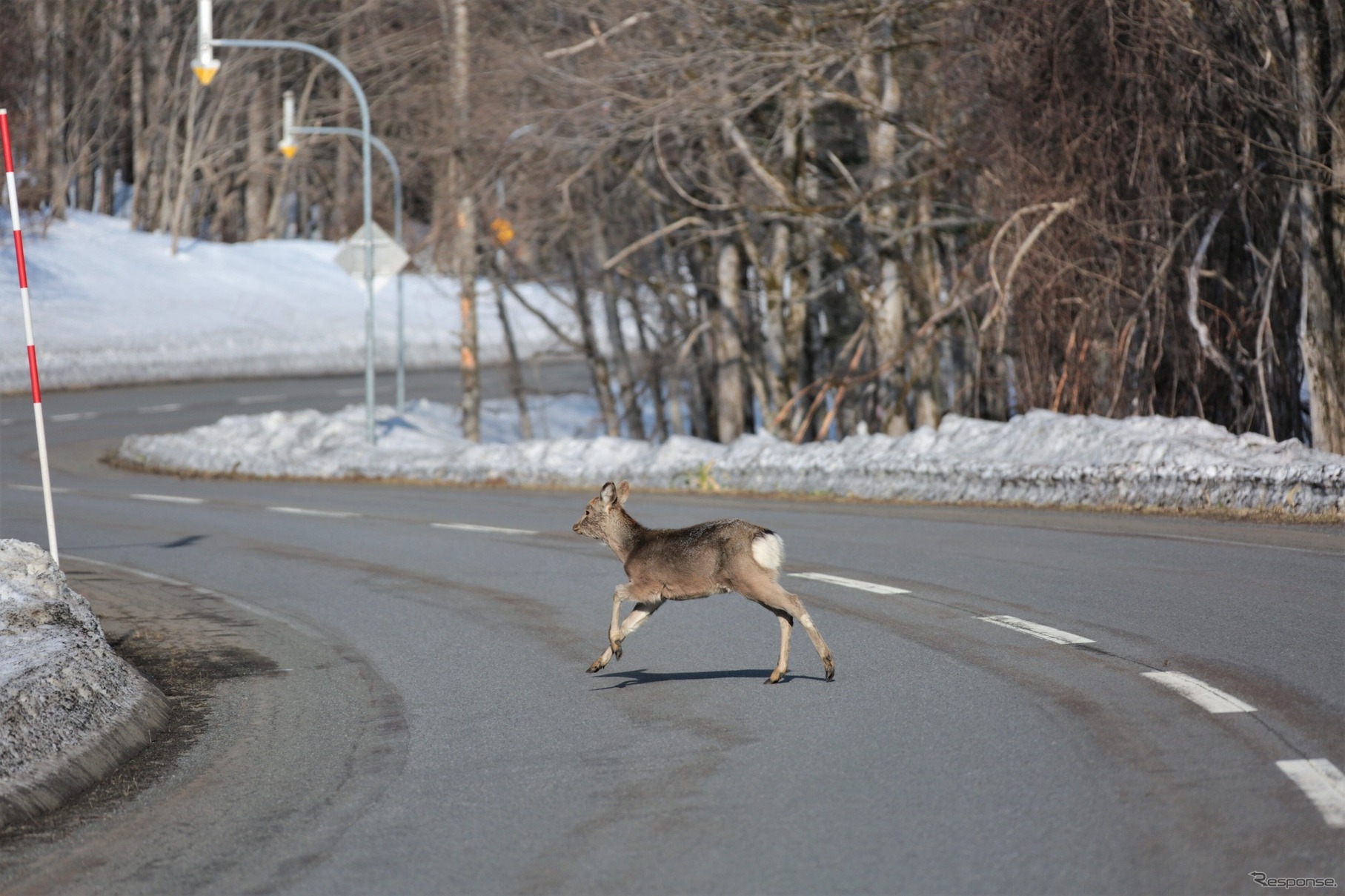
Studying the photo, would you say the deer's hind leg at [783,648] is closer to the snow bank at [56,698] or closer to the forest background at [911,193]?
the snow bank at [56,698]

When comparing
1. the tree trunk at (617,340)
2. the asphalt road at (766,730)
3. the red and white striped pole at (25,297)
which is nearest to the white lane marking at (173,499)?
the asphalt road at (766,730)

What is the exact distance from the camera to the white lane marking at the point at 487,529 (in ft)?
56.6

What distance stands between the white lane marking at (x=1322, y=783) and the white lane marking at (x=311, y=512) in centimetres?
1464

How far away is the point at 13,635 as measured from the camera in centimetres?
870

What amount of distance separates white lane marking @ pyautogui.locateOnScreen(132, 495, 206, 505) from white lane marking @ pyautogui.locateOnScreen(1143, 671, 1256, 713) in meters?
16.7

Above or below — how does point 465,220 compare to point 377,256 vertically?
above

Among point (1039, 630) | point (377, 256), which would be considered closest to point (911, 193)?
point (377, 256)

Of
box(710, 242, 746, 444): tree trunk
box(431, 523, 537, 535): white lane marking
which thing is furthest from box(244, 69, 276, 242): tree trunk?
box(431, 523, 537, 535): white lane marking

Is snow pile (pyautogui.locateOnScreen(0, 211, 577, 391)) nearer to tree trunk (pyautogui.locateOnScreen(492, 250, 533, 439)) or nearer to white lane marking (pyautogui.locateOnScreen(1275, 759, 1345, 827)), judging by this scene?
tree trunk (pyautogui.locateOnScreen(492, 250, 533, 439))

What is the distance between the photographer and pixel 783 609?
857 cm

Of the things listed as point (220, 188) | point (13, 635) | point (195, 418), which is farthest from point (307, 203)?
point (13, 635)

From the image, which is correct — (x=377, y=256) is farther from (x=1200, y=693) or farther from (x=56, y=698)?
(x=1200, y=693)

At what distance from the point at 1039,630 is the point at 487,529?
28.7 ft

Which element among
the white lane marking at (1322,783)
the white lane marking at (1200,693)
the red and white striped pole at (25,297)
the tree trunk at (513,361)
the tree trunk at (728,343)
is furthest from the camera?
the tree trunk at (513,361)
